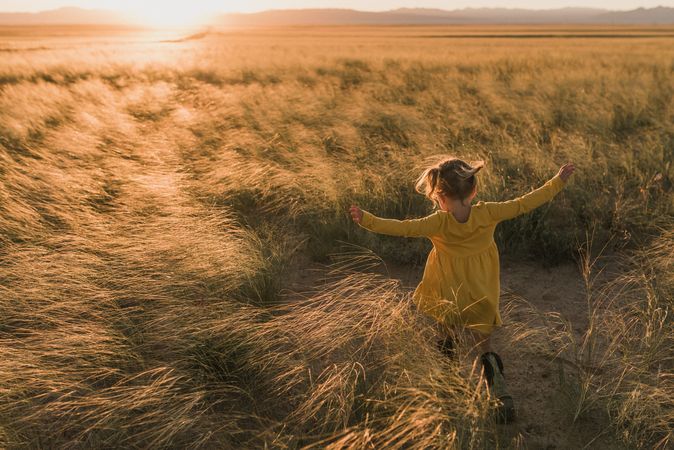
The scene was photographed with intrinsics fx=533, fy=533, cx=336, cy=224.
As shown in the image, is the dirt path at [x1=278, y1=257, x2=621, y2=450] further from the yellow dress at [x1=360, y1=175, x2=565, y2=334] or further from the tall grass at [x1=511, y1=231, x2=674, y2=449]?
the yellow dress at [x1=360, y1=175, x2=565, y2=334]

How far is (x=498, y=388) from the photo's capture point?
2098 mm

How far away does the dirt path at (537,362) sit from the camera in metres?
2.04

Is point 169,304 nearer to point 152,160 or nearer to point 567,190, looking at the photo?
point 152,160

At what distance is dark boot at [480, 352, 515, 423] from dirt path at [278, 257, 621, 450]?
0.05m

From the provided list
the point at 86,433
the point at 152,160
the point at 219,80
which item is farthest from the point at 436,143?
the point at 219,80

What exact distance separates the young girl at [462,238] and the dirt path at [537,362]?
0.70ft

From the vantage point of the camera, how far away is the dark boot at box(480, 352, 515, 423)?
2.08 meters

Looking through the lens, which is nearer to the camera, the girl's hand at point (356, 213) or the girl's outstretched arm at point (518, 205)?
the girl's hand at point (356, 213)

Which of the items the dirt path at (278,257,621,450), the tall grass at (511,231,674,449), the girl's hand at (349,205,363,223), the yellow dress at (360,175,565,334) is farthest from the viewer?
the yellow dress at (360,175,565,334)

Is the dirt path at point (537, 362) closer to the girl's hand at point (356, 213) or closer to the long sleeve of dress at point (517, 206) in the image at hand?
the long sleeve of dress at point (517, 206)

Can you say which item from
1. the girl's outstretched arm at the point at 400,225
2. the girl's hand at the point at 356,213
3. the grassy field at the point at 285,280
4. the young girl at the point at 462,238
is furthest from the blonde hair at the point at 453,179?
the grassy field at the point at 285,280

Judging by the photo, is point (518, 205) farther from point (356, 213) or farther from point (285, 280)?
point (285, 280)

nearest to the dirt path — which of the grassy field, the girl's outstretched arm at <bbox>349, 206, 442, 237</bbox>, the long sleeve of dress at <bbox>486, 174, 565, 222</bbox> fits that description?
the grassy field

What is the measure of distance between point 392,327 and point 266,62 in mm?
16157
